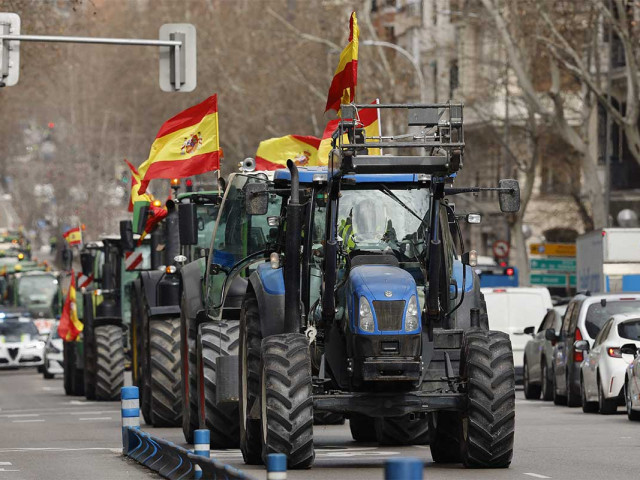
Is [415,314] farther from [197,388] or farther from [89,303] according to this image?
[89,303]

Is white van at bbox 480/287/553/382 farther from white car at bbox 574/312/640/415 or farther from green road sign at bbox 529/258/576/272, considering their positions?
green road sign at bbox 529/258/576/272

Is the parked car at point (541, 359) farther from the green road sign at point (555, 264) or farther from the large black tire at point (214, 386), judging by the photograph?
the green road sign at point (555, 264)

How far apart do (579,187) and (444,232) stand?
2141 inches

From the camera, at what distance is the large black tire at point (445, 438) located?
56.7 ft

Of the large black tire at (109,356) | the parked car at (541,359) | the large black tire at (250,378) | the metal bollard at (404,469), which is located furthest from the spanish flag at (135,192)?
the metal bollard at (404,469)

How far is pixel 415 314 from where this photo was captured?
16.0 meters

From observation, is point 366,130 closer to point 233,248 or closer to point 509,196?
point 233,248

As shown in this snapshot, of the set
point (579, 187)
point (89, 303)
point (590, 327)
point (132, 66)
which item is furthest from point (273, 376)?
point (132, 66)

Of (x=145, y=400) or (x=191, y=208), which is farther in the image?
(x=145, y=400)

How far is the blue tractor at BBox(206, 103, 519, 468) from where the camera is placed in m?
15.9

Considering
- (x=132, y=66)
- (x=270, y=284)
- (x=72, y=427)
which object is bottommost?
(x=72, y=427)

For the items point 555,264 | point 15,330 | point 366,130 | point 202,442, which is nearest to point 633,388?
point 366,130

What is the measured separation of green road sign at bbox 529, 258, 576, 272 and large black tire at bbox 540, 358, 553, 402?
26498 millimetres

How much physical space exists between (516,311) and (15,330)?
19.7 m
